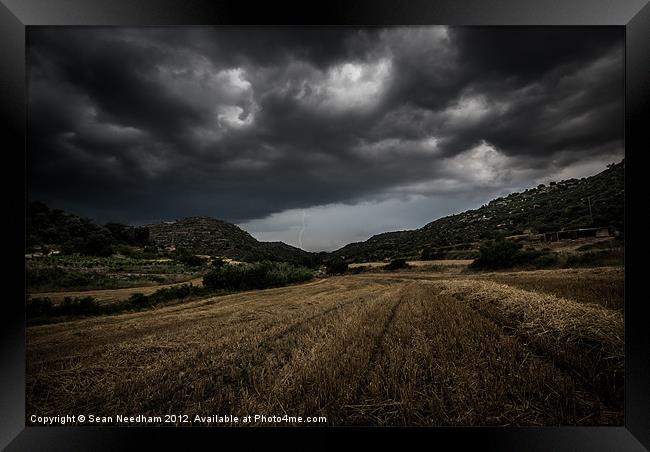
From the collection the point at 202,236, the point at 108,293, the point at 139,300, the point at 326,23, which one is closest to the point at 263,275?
the point at 202,236

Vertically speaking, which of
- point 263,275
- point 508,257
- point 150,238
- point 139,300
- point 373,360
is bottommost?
point 373,360

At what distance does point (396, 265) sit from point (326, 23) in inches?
96.6

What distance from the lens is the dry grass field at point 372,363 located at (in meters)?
1.79

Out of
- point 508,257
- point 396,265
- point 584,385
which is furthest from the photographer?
point 396,265

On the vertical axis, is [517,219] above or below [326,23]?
below

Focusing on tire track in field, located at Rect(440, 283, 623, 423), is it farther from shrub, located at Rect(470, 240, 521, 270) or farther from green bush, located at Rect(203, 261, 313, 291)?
green bush, located at Rect(203, 261, 313, 291)

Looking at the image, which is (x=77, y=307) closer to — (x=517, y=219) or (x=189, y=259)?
(x=189, y=259)

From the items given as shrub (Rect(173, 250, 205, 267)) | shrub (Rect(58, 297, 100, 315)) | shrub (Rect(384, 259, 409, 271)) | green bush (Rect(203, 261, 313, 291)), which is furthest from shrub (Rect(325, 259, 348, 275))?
shrub (Rect(58, 297, 100, 315))

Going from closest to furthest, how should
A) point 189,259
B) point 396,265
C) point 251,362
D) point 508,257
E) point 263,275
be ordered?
1. point 251,362
2. point 508,257
3. point 189,259
4. point 263,275
5. point 396,265

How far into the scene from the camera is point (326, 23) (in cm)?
198

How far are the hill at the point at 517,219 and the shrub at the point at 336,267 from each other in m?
0.12

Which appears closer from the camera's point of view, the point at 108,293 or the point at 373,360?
the point at 373,360

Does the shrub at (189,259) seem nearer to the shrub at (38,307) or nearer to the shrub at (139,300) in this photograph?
the shrub at (139,300)

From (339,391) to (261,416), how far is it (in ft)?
2.04
